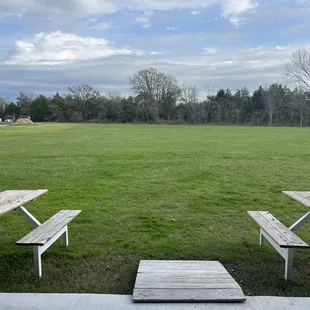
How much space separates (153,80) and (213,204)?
74.2m

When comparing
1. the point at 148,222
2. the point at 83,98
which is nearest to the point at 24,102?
the point at 83,98

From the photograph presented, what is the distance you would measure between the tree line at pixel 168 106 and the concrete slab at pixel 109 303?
65909 millimetres

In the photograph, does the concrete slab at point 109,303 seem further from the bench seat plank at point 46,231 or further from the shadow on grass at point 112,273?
the bench seat plank at point 46,231

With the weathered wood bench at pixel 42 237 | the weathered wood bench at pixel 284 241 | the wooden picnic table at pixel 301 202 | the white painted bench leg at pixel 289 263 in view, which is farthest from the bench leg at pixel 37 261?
the wooden picnic table at pixel 301 202

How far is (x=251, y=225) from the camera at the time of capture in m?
5.57

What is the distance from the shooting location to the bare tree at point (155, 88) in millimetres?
77750

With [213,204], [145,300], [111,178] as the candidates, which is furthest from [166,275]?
[111,178]

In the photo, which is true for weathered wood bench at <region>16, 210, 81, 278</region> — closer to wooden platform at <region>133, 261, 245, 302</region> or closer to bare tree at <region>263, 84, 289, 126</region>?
wooden platform at <region>133, 261, 245, 302</region>

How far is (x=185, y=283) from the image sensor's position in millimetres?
3402

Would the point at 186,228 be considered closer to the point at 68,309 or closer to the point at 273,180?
the point at 68,309

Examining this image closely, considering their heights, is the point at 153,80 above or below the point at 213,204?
above

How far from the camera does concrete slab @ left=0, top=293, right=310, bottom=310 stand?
3043 mm

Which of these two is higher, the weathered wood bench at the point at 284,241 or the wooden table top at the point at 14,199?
the wooden table top at the point at 14,199

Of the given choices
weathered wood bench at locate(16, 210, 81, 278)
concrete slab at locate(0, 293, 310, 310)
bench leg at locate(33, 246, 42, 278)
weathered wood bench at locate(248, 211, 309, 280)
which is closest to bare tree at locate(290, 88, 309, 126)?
weathered wood bench at locate(248, 211, 309, 280)
